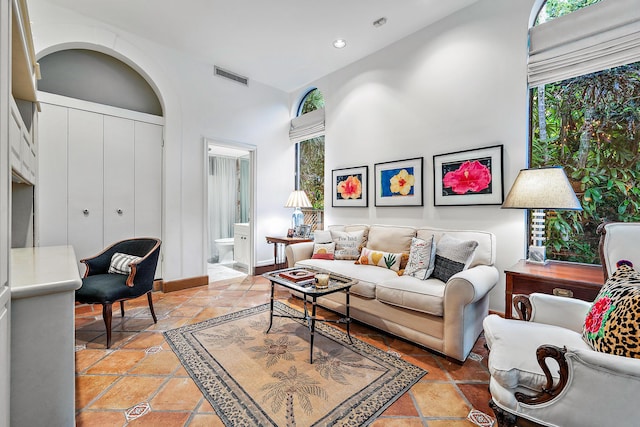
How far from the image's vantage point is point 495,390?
1.21 meters

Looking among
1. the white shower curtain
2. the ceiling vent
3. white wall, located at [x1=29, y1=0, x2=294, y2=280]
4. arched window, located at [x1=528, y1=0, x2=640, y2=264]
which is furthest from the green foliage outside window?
the white shower curtain

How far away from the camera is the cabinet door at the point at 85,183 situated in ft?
10.3

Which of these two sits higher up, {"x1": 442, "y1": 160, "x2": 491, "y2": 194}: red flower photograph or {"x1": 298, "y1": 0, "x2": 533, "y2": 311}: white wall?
{"x1": 298, "y1": 0, "x2": 533, "y2": 311}: white wall

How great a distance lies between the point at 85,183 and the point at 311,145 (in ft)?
10.7

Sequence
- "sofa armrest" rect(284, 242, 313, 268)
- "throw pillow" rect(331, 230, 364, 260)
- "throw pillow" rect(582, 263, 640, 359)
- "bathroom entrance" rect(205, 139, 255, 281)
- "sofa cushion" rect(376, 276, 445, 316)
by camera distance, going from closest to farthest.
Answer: "throw pillow" rect(582, 263, 640, 359)
"sofa cushion" rect(376, 276, 445, 316)
"throw pillow" rect(331, 230, 364, 260)
"sofa armrest" rect(284, 242, 313, 268)
"bathroom entrance" rect(205, 139, 255, 281)

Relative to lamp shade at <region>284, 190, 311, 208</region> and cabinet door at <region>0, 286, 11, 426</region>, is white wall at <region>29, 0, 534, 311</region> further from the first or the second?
cabinet door at <region>0, 286, 11, 426</region>

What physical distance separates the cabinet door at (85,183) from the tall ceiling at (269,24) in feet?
3.21

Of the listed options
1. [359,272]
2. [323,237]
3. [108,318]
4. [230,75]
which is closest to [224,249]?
[323,237]

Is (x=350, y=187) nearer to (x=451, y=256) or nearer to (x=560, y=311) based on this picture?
(x=451, y=256)

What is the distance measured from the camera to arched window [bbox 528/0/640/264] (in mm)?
2217

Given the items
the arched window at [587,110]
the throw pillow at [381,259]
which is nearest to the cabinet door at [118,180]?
the throw pillow at [381,259]

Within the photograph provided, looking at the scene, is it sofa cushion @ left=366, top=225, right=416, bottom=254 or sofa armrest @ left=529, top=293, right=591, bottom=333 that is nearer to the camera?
sofa armrest @ left=529, top=293, right=591, bottom=333

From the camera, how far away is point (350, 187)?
4.13 meters

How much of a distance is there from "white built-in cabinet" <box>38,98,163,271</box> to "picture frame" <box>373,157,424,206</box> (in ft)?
9.82
